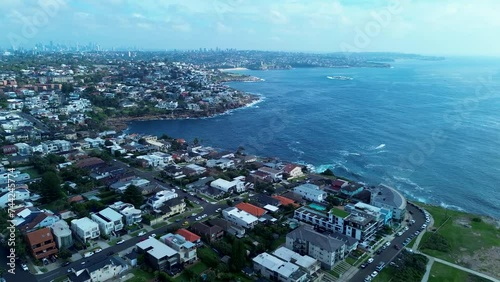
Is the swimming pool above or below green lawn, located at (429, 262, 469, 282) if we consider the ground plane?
below

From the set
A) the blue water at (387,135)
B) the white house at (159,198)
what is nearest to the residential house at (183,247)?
the white house at (159,198)

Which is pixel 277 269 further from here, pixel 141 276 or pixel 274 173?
pixel 274 173

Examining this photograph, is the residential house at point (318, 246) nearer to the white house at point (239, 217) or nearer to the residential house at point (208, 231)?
the white house at point (239, 217)

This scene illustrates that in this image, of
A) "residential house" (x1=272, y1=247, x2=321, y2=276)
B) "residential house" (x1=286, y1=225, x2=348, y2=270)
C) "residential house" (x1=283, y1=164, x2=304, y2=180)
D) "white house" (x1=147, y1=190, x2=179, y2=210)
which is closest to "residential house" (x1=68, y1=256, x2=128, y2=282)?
"white house" (x1=147, y1=190, x2=179, y2=210)

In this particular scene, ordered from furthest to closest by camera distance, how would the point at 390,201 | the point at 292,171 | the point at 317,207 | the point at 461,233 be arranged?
1. the point at 292,171
2. the point at 317,207
3. the point at 390,201
4. the point at 461,233

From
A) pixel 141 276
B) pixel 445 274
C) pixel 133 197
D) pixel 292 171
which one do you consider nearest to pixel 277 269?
pixel 141 276

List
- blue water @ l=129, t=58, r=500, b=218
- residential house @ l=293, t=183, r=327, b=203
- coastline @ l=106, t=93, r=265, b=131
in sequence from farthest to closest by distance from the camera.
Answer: coastline @ l=106, t=93, r=265, b=131, blue water @ l=129, t=58, r=500, b=218, residential house @ l=293, t=183, r=327, b=203

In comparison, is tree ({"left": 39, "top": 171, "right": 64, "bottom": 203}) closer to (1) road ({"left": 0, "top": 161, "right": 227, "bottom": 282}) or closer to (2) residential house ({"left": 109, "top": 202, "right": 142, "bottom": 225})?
(2) residential house ({"left": 109, "top": 202, "right": 142, "bottom": 225})
